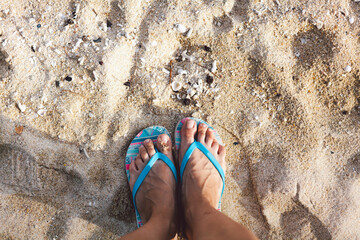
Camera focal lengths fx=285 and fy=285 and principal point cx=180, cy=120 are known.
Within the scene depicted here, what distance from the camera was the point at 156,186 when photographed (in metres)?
2.15

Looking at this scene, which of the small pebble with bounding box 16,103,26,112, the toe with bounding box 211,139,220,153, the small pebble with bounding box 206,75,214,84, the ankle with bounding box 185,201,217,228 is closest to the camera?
the ankle with bounding box 185,201,217,228

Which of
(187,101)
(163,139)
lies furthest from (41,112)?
(187,101)

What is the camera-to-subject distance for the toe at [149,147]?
7.11ft

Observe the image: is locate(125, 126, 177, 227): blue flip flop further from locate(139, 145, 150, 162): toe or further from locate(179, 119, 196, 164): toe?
locate(179, 119, 196, 164): toe

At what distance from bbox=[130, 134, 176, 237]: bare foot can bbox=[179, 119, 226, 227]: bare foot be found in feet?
0.35

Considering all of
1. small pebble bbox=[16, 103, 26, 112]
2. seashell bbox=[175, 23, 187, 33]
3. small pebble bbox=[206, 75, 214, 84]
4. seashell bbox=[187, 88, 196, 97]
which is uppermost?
seashell bbox=[175, 23, 187, 33]

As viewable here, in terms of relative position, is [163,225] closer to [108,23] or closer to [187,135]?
[187,135]

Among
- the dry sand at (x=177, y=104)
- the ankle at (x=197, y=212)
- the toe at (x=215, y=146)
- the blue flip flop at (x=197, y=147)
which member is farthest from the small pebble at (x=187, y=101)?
the ankle at (x=197, y=212)

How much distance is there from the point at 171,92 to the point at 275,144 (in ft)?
2.79

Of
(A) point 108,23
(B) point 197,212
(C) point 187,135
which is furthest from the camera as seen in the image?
(C) point 187,135

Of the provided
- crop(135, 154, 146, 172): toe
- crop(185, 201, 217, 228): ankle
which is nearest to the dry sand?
crop(135, 154, 146, 172): toe

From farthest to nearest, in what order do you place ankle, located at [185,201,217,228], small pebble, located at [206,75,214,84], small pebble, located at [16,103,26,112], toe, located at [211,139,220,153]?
toe, located at [211,139,220,153]
small pebble, located at [206,75,214,84]
small pebble, located at [16,103,26,112]
ankle, located at [185,201,217,228]

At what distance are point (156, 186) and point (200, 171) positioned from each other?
0.35 metres

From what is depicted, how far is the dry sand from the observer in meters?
2.00
